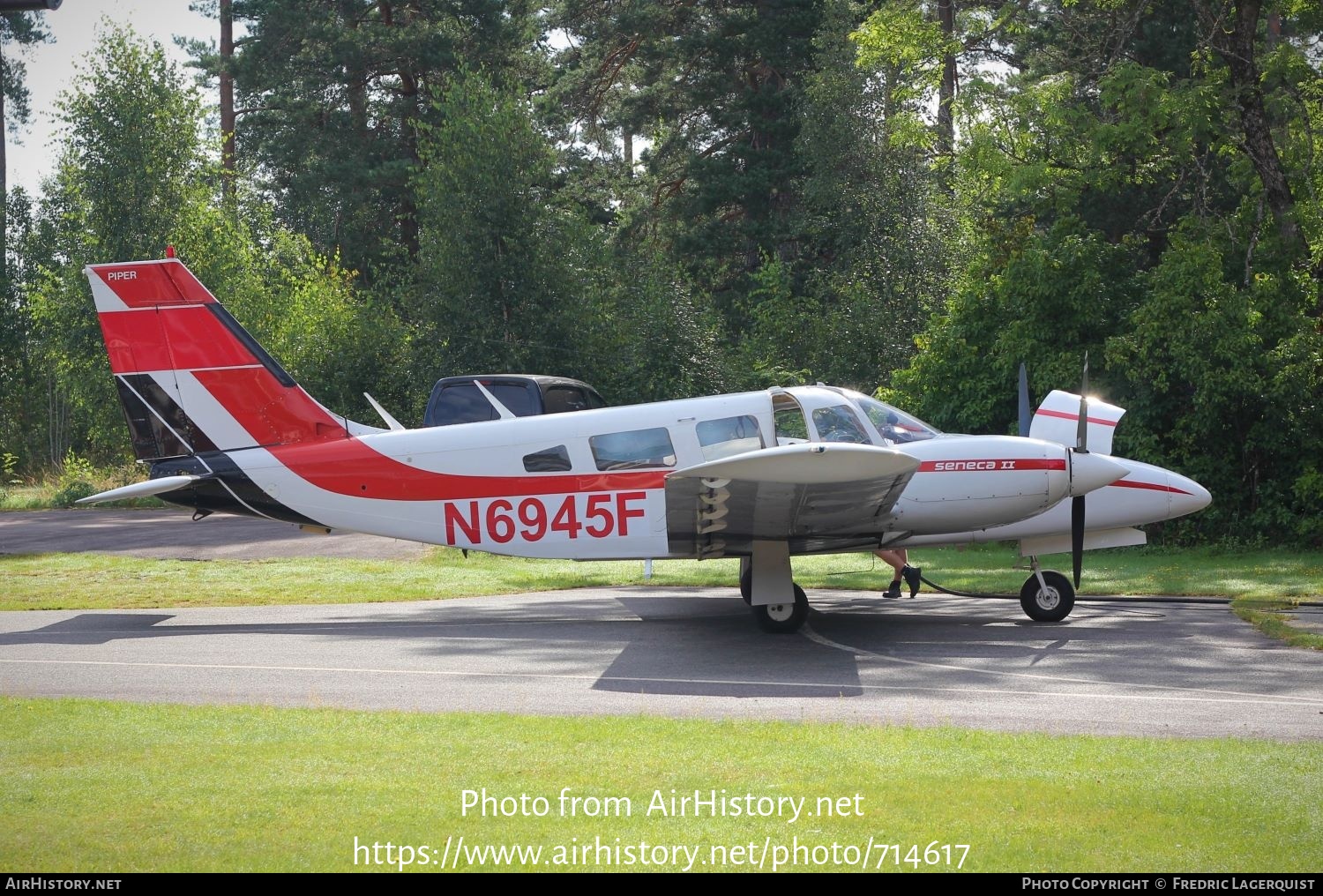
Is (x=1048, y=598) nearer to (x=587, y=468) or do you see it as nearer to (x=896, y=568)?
(x=896, y=568)

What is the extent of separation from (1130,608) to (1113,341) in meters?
7.75

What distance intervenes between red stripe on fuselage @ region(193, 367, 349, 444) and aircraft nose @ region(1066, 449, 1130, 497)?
8223 millimetres

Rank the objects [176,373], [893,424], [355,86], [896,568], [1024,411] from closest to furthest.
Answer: [893,424], [176,373], [1024,411], [896,568], [355,86]

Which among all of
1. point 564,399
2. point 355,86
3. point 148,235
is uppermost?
point 355,86

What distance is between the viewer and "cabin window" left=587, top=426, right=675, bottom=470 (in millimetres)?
13328

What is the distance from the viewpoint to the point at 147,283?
14.0 metres

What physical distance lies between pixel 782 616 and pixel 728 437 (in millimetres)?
2004

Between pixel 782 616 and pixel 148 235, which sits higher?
pixel 148 235

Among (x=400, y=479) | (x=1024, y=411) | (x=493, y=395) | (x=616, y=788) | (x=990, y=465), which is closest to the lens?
(x=616, y=788)

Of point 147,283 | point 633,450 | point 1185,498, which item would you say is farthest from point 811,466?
point 147,283

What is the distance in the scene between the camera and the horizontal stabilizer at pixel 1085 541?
46.7 feet

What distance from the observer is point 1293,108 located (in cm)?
2189

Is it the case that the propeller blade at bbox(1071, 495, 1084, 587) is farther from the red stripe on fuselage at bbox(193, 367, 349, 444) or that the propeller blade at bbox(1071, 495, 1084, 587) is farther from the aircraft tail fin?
the aircraft tail fin

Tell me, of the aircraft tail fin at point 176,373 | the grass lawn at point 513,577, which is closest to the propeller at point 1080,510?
the grass lawn at point 513,577
